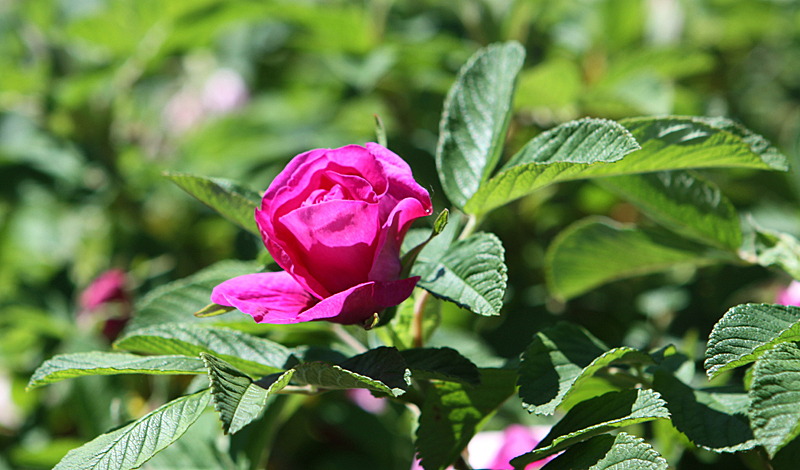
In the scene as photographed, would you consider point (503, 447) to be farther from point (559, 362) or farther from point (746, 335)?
point (746, 335)

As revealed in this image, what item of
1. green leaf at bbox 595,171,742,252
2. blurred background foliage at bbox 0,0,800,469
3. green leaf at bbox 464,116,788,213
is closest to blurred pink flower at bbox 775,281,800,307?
blurred background foliage at bbox 0,0,800,469

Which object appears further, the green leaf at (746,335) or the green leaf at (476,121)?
the green leaf at (476,121)

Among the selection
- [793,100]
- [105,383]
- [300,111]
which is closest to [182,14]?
[300,111]

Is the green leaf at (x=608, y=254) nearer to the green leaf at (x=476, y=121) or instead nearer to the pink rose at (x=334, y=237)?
the green leaf at (x=476, y=121)

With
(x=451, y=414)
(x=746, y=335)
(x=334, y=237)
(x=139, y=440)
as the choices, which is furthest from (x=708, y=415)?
(x=139, y=440)

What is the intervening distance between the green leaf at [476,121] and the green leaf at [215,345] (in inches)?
8.7

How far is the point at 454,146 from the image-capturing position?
658 mm

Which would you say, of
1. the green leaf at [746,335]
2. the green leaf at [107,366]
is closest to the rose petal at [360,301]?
the green leaf at [107,366]

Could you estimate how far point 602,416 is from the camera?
52 cm

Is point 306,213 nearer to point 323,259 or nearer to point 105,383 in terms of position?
point 323,259

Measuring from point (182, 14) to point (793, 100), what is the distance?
1507 mm

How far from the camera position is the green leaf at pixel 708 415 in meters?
0.51

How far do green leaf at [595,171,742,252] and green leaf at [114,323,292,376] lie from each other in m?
0.38

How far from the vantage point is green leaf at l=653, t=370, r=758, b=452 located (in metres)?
0.51
